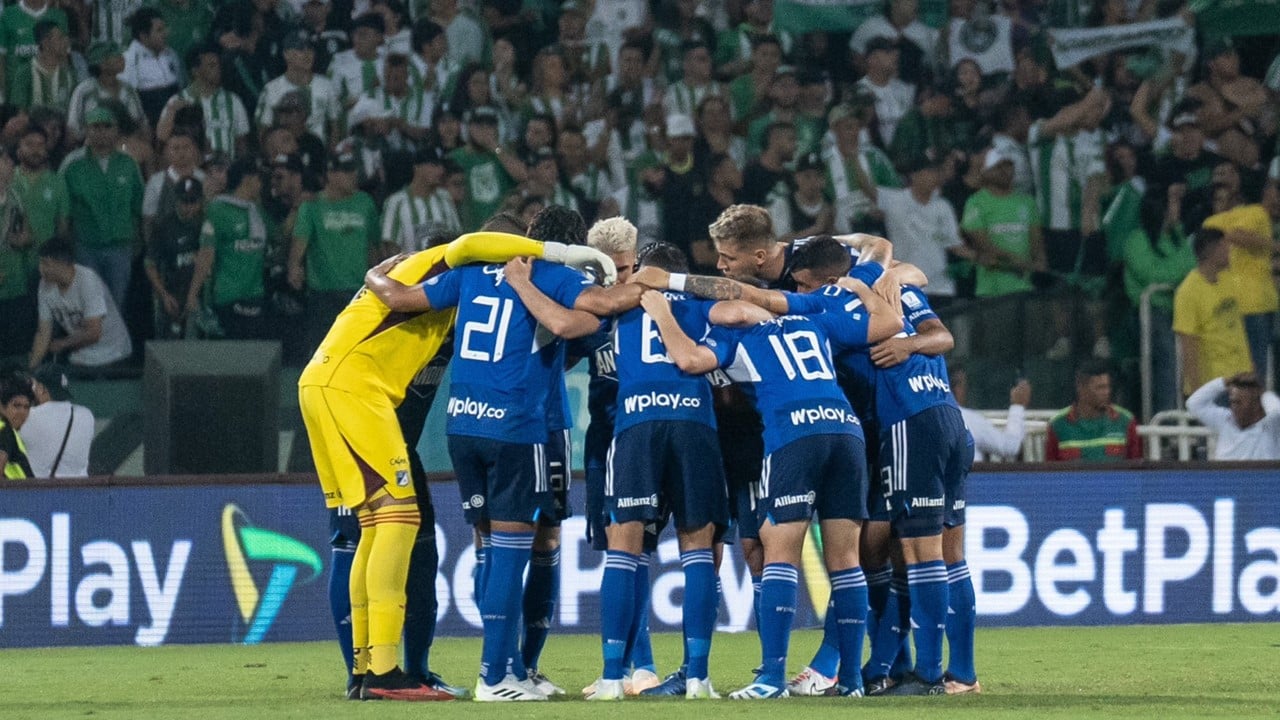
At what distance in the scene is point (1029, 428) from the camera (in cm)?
1425

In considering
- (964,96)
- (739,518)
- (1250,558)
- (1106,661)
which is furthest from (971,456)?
(964,96)

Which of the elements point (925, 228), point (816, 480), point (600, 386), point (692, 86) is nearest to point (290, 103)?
point (692, 86)

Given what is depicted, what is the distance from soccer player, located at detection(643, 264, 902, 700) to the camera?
8422 millimetres

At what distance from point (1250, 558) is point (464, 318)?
21.4 ft

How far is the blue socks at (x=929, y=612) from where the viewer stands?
879 centimetres

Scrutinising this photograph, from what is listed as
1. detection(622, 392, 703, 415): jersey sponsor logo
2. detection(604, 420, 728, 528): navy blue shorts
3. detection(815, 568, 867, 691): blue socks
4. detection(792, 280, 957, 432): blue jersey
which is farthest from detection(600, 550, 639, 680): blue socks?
detection(792, 280, 957, 432): blue jersey

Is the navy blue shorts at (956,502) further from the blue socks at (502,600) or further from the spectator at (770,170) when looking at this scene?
the spectator at (770,170)

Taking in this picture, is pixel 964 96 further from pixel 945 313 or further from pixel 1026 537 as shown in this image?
pixel 1026 537

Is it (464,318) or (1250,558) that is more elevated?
(464,318)

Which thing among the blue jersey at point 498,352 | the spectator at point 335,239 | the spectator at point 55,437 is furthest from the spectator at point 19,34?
the blue jersey at point 498,352

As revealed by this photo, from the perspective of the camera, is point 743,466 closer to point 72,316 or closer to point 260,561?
point 260,561

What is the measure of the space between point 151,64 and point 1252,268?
886 cm

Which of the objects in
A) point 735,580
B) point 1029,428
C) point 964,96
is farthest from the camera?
point 964,96

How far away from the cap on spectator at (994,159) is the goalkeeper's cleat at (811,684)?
7.78m
